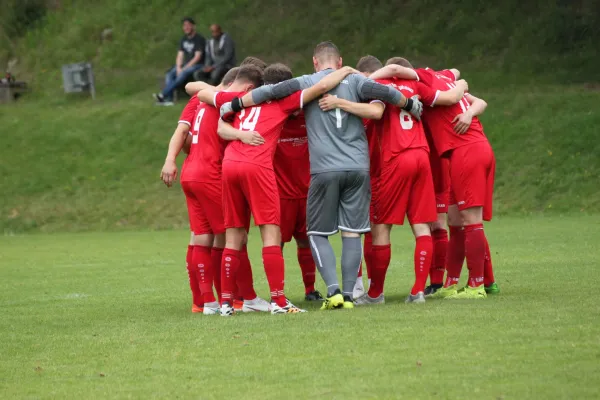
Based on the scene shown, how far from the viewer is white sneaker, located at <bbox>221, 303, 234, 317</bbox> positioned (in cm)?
966

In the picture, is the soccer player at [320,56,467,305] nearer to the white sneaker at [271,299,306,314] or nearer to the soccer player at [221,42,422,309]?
the soccer player at [221,42,422,309]

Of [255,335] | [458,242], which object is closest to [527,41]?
[458,242]

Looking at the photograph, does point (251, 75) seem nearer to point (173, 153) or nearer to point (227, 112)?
point (227, 112)

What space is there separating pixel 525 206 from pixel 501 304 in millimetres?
14176

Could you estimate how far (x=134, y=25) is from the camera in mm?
34375

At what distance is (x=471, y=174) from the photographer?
10.0 metres

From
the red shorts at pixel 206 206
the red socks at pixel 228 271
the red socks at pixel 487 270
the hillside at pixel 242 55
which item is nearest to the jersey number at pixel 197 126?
the red shorts at pixel 206 206

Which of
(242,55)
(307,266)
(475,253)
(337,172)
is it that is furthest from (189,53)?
(337,172)

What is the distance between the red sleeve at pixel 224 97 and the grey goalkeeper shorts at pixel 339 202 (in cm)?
103

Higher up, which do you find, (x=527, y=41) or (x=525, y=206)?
(x=527, y=41)

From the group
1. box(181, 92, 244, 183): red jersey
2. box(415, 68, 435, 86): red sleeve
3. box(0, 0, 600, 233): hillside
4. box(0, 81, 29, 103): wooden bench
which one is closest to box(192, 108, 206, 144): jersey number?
box(181, 92, 244, 183): red jersey

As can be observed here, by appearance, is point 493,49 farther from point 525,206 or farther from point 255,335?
point 255,335

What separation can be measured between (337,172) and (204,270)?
1595mm

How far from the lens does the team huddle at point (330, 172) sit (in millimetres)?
9500
